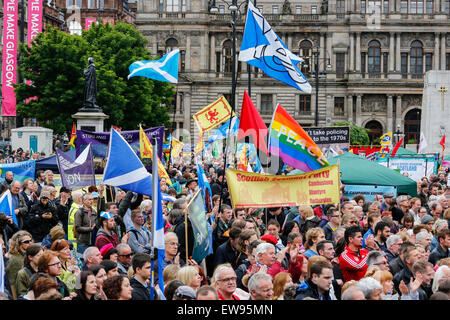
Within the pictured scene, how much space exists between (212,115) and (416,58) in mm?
50306

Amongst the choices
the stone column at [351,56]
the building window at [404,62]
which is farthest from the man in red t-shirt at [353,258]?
the building window at [404,62]

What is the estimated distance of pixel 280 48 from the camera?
537 inches

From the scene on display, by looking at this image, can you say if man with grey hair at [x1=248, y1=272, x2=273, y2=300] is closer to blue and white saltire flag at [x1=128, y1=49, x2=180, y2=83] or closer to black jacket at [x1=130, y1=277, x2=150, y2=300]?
black jacket at [x1=130, y1=277, x2=150, y2=300]

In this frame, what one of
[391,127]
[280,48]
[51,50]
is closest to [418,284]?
[280,48]

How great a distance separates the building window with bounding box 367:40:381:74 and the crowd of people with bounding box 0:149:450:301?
60.2 meters

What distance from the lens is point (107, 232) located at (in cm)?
1020

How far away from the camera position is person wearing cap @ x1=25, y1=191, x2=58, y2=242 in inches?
493

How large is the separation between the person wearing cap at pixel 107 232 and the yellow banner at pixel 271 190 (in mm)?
1733

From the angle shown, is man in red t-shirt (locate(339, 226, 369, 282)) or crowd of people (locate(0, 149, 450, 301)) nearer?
crowd of people (locate(0, 149, 450, 301))

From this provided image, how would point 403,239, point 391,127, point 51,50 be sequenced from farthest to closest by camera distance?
1. point 391,127
2. point 51,50
3. point 403,239

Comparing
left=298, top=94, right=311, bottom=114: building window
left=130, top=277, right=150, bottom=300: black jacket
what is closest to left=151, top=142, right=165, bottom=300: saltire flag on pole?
left=130, top=277, right=150, bottom=300: black jacket

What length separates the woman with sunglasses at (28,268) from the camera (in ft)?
26.6
